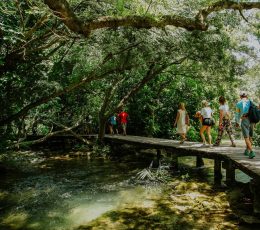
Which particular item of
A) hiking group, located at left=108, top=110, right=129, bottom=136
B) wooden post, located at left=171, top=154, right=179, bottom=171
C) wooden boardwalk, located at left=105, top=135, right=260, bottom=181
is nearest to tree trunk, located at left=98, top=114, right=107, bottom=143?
hiking group, located at left=108, top=110, right=129, bottom=136

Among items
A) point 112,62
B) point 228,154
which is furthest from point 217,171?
point 112,62

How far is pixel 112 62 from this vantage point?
1509 cm

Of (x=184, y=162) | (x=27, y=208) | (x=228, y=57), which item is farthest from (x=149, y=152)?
(x=27, y=208)

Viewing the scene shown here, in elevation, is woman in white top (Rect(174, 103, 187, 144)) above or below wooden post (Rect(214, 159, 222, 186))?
above

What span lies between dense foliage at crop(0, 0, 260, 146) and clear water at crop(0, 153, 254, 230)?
6.43 feet

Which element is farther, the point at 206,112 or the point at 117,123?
the point at 117,123

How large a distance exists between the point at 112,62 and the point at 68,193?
21.5 feet

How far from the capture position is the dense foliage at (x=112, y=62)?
393 inches

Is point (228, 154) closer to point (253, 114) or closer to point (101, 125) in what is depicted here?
point (253, 114)

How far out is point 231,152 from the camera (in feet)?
36.4

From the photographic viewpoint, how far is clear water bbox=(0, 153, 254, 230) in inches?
341

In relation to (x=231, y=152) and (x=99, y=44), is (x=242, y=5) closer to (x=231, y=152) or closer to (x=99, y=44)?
(x=231, y=152)

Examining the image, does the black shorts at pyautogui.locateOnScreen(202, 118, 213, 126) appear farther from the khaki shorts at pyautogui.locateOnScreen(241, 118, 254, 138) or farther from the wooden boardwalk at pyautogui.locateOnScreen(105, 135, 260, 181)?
the khaki shorts at pyautogui.locateOnScreen(241, 118, 254, 138)

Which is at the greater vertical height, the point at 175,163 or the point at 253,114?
the point at 253,114
